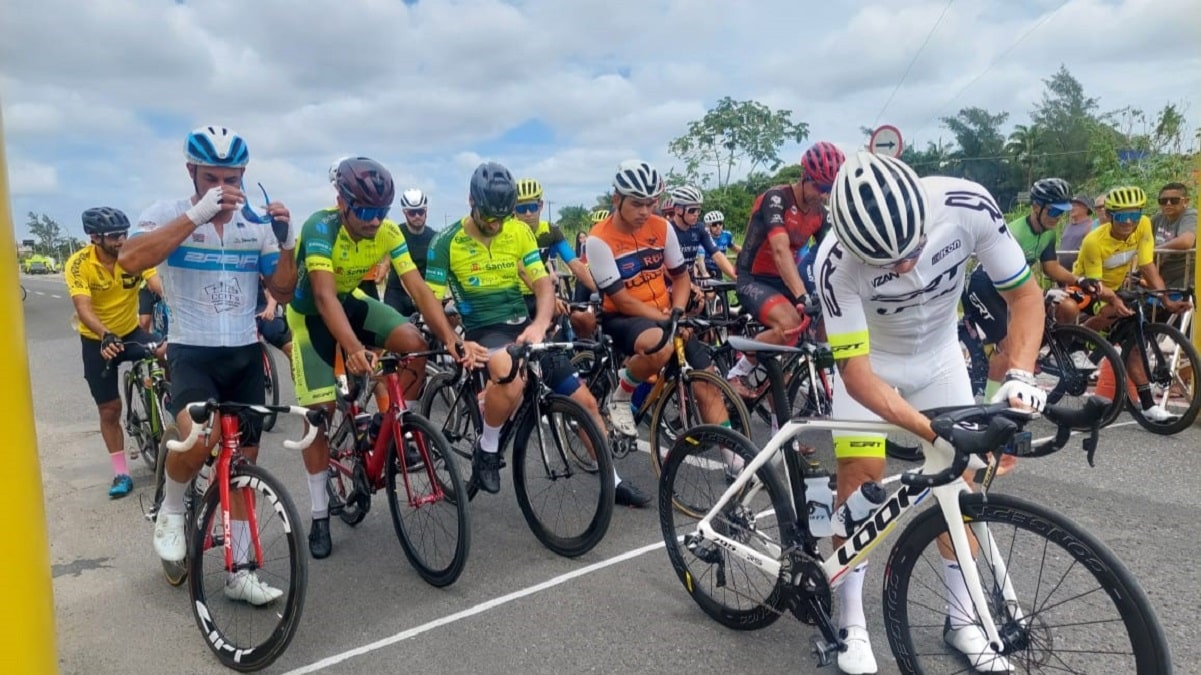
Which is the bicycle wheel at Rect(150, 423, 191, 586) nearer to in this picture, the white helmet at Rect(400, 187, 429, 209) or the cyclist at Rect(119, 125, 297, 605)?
the cyclist at Rect(119, 125, 297, 605)

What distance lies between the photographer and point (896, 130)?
A: 1116 centimetres

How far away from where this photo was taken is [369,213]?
13.8 ft

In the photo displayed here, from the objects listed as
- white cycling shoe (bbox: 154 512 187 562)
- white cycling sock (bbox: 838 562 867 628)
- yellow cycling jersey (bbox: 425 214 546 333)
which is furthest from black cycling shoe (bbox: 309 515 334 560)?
white cycling sock (bbox: 838 562 867 628)

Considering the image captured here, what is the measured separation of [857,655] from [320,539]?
3.00 metres

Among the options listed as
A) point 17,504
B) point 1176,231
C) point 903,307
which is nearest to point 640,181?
point 903,307

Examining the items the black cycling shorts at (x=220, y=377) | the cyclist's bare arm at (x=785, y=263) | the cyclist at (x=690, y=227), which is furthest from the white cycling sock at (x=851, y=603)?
the cyclist at (x=690, y=227)

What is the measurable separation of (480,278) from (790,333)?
86.0 inches

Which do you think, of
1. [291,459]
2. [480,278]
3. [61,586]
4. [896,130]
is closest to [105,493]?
[291,459]

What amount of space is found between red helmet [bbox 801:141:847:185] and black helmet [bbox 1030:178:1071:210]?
1860 mm

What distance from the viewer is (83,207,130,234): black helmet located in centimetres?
616

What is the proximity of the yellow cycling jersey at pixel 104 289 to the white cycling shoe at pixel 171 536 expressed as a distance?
2.80m

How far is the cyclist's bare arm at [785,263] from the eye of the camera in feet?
18.1

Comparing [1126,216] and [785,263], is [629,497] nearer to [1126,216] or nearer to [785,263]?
[785,263]

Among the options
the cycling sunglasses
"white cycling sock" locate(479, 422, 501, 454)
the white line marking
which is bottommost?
the white line marking
